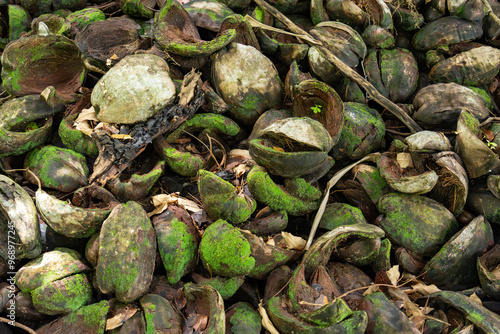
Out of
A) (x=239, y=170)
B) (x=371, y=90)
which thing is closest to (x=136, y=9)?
(x=239, y=170)

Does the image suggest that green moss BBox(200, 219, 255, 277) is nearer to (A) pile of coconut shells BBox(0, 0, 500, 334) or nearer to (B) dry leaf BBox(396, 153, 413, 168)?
(A) pile of coconut shells BBox(0, 0, 500, 334)

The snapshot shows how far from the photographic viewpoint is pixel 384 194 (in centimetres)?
272

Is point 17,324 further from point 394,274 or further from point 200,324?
point 394,274

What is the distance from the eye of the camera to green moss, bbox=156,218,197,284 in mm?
2289

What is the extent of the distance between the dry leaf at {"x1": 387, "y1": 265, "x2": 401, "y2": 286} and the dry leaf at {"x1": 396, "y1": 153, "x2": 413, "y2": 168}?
0.71 metres

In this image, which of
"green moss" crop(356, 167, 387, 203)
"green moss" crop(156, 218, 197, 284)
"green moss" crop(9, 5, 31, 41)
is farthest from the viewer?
"green moss" crop(9, 5, 31, 41)

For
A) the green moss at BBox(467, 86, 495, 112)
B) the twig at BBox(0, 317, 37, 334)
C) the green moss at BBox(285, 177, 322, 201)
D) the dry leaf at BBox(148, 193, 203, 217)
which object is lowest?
the twig at BBox(0, 317, 37, 334)

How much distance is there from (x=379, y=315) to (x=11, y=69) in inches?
120

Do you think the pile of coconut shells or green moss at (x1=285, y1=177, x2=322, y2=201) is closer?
the pile of coconut shells

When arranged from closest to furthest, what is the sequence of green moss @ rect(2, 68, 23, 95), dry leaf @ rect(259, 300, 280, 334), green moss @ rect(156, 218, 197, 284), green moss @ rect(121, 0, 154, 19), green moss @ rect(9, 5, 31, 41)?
dry leaf @ rect(259, 300, 280, 334), green moss @ rect(156, 218, 197, 284), green moss @ rect(2, 68, 23, 95), green moss @ rect(121, 0, 154, 19), green moss @ rect(9, 5, 31, 41)

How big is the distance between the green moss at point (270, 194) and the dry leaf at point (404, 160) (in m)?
0.74

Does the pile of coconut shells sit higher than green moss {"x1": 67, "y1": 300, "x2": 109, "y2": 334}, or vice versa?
the pile of coconut shells

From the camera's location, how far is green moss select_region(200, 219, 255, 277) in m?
2.25

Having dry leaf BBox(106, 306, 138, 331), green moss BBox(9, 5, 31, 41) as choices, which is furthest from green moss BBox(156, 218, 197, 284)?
green moss BBox(9, 5, 31, 41)
